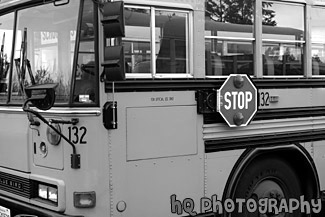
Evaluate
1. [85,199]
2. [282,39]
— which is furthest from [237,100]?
[85,199]

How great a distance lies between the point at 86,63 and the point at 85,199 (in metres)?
1.13

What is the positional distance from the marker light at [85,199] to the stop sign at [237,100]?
147 cm

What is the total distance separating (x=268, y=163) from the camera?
206 inches

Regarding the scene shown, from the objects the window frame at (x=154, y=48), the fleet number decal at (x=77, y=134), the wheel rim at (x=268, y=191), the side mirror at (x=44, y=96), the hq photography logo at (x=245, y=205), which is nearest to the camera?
the side mirror at (x=44, y=96)

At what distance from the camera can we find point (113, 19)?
12.1 ft

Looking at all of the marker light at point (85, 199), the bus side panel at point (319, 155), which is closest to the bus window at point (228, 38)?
the bus side panel at point (319, 155)

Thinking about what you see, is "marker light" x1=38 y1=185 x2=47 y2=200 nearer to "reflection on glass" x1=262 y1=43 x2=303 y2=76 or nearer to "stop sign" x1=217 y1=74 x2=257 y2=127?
"stop sign" x1=217 y1=74 x2=257 y2=127

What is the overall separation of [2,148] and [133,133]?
1.57m

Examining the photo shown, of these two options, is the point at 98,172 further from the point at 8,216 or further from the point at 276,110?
the point at 276,110

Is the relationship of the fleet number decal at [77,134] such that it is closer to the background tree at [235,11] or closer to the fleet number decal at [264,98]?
the background tree at [235,11]

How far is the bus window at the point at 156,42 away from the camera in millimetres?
4215

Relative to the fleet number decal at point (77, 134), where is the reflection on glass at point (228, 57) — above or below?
above

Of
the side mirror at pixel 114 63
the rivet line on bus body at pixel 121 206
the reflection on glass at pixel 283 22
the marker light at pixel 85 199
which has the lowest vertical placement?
the rivet line on bus body at pixel 121 206

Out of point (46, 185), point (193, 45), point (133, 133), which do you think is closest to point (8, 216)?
point (46, 185)
